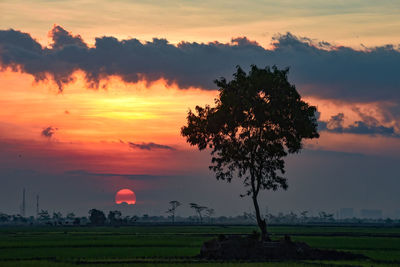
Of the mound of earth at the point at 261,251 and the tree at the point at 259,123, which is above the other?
the tree at the point at 259,123

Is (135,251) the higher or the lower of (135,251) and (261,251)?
the higher

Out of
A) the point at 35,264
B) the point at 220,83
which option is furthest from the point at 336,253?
the point at 35,264

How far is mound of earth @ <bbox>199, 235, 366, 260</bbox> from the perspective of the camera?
206ft

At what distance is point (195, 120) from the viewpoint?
252 ft

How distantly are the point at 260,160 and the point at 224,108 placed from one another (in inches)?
292

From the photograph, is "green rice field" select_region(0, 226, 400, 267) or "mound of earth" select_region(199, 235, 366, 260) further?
"mound of earth" select_region(199, 235, 366, 260)

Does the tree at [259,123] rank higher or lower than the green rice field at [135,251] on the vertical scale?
higher

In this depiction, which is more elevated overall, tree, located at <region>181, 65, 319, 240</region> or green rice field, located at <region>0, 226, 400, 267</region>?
tree, located at <region>181, 65, 319, 240</region>

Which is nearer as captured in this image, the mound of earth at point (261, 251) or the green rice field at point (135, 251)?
the green rice field at point (135, 251)

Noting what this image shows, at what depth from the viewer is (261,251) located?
210 feet

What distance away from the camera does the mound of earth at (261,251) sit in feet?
206

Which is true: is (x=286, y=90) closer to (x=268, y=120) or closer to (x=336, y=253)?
(x=268, y=120)

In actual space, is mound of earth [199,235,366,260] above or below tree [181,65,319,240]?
below

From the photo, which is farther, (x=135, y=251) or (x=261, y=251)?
(x=135, y=251)
